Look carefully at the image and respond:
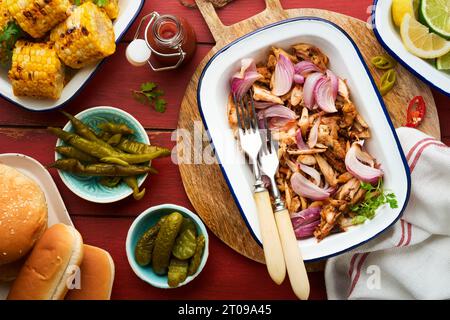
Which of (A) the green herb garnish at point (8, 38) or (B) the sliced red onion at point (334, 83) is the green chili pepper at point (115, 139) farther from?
(B) the sliced red onion at point (334, 83)

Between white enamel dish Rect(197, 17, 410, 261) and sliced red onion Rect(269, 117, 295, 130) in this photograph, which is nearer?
white enamel dish Rect(197, 17, 410, 261)

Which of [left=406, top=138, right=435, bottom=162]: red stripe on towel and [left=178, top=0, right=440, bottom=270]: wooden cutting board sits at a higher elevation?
[left=178, top=0, right=440, bottom=270]: wooden cutting board

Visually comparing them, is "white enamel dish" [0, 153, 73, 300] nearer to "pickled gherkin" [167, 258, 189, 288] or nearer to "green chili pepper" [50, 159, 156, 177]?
"green chili pepper" [50, 159, 156, 177]

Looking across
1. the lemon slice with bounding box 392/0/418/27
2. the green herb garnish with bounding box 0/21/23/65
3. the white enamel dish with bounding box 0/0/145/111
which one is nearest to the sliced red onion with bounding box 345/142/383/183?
the lemon slice with bounding box 392/0/418/27

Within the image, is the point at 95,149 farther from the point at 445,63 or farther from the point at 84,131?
the point at 445,63

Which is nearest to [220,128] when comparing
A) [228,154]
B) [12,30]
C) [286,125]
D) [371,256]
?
[228,154]

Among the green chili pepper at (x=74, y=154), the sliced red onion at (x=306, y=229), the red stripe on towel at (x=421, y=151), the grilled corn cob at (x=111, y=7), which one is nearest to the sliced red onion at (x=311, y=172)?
the sliced red onion at (x=306, y=229)

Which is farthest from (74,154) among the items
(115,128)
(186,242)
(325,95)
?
(325,95)
